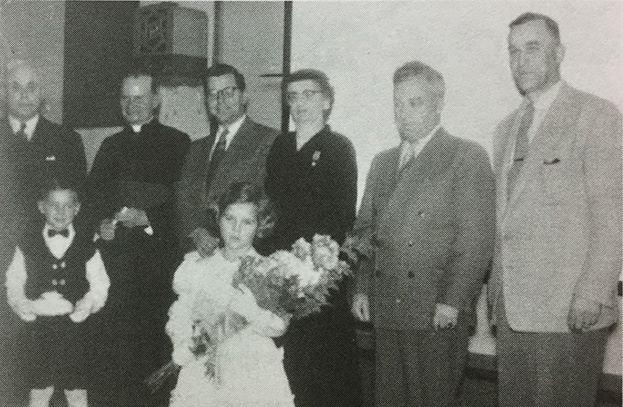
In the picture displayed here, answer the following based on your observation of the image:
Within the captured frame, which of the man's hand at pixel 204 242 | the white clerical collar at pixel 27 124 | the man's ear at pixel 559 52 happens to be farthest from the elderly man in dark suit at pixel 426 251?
the white clerical collar at pixel 27 124

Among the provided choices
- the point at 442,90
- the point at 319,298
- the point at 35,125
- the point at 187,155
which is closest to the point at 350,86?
the point at 442,90

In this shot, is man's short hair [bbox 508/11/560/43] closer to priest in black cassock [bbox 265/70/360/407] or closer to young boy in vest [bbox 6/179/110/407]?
priest in black cassock [bbox 265/70/360/407]

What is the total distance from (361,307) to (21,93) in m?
1.59

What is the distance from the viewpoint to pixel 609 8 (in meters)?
1.91

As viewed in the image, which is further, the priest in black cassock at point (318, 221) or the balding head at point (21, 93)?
the balding head at point (21, 93)

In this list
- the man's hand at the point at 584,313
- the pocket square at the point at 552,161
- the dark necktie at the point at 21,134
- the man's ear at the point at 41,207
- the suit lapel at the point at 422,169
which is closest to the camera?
the man's hand at the point at 584,313

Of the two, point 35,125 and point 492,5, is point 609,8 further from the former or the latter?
point 35,125

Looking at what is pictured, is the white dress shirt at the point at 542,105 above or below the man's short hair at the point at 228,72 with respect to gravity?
below

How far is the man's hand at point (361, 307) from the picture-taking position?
82.4 inches

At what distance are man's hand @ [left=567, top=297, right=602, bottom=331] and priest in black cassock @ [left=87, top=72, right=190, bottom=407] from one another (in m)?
1.46

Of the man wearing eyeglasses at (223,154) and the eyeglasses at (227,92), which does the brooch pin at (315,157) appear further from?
the eyeglasses at (227,92)

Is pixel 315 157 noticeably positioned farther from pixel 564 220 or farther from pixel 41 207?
pixel 41 207

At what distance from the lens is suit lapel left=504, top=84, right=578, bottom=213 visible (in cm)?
179

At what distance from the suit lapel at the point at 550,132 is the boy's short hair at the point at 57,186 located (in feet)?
5.17
